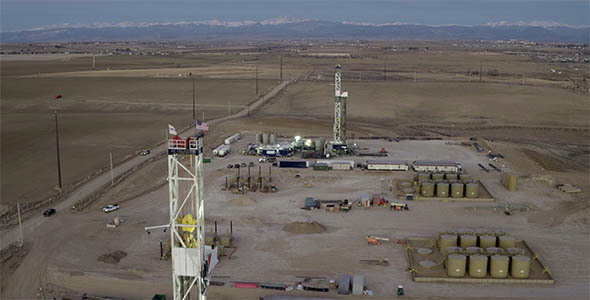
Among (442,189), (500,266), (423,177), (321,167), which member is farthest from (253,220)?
(500,266)

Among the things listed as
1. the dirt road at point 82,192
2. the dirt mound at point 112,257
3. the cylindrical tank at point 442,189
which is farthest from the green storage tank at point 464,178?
the dirt road at point 82,192

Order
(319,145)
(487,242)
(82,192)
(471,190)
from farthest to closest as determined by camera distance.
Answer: (319,145) → (82,192) → (471,190) → (487,242)

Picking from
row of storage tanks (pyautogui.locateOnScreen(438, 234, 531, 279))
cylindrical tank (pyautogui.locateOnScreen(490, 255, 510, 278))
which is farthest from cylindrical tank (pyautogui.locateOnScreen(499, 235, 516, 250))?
cylindrical tank (pyautogui.locateOnScreen(490, 255, 510, 278))

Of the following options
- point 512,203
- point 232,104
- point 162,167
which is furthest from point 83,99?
point 512,203

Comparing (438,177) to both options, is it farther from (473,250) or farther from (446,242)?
(473,250)

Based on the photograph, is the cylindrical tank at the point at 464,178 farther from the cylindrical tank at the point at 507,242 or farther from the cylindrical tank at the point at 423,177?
the cylindrical tank at the point at 507,242

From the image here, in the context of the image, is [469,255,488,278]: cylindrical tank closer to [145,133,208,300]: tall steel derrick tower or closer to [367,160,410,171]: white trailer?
[145,133,208,300]: tall steel derrick tower

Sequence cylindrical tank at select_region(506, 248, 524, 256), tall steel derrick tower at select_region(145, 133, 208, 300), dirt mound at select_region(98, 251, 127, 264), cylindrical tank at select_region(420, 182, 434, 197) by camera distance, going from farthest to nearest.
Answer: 1. cylindrical tank at select_region(420, 182, 434, 197)
2. dirt mound at select_region(98, 251, 127, 264)
3. cylindrical tank at select_region(506, 248, 524, 256)
4. tall steel derrick tower at select_region(145, 133, 208, 300)
